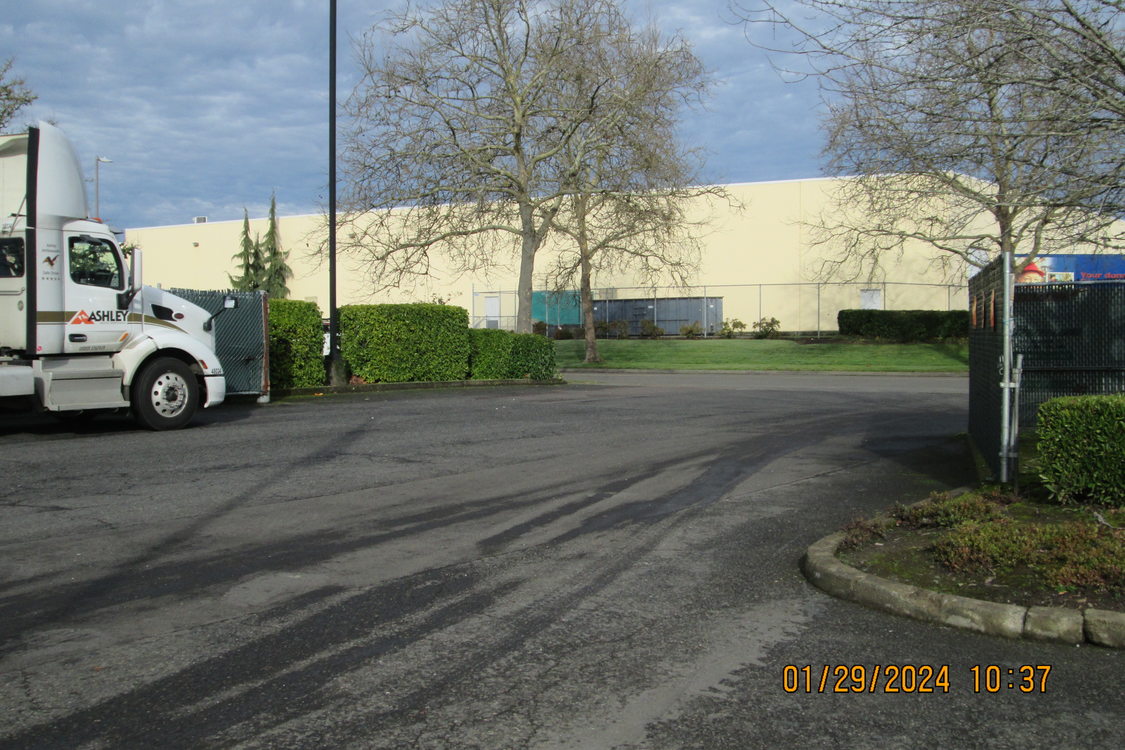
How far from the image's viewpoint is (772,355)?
3981 cm

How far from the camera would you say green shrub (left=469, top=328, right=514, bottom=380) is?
79.3 feet

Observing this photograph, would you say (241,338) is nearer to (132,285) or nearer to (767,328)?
(132,285)

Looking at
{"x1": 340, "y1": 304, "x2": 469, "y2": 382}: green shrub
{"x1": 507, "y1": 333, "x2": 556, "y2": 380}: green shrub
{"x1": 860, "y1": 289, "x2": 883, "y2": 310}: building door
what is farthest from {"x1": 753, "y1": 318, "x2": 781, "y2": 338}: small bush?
{"x1": 340, "y1": 304, "x2": 469, "y2": 382}: green shrub

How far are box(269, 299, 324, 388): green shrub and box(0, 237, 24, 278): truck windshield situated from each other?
7035 millimetres

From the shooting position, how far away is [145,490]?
9039mm

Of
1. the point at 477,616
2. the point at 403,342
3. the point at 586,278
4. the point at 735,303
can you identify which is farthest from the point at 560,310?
the point at 477,616

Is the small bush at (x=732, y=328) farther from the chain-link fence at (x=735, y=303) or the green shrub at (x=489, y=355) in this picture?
the green shrub at (x=489, y=355)

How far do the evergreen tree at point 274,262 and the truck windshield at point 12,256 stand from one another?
146ft

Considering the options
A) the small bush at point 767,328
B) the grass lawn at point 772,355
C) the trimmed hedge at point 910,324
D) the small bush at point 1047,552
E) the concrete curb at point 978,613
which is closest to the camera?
the concrete curb at point 978,613

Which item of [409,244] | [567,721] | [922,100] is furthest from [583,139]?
[567,721]

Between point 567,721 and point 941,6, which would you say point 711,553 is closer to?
point 567,721

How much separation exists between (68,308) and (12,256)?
35.9 inches

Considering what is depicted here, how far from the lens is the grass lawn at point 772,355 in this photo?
35.3 meters
